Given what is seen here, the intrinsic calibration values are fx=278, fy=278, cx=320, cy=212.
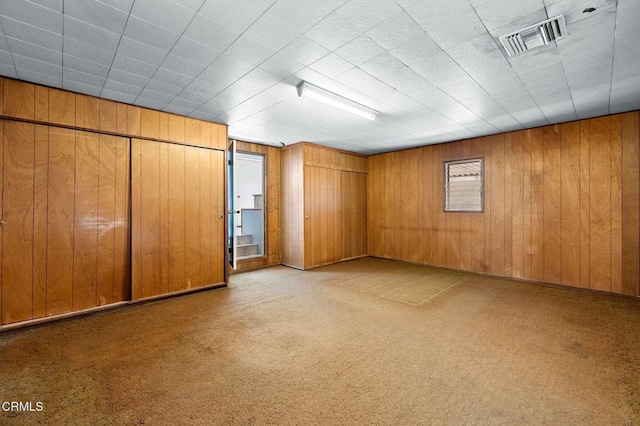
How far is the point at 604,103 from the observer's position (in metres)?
3.49

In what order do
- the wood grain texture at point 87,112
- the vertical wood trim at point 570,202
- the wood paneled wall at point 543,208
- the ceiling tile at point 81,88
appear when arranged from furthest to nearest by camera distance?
the vertical wood trim at point 570,202 → the wood paneled wall at point 543,208 → the wood grain texture at point 87,112 → the ceiling tile at point 81,88

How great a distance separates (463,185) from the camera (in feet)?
17.6

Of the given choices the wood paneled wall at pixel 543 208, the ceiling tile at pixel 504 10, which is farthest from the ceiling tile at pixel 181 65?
the wood paneled wall at pixel 543 208

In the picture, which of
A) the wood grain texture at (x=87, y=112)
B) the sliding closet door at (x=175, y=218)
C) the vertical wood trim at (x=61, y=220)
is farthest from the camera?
the sliding closet door at (x=175, y=218)

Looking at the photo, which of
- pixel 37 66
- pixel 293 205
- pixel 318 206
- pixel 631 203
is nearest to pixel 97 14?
pixel 37 66

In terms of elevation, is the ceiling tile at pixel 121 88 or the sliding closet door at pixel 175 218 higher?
the ceiling tile at pixel 121 88

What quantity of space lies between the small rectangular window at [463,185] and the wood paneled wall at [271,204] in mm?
3438

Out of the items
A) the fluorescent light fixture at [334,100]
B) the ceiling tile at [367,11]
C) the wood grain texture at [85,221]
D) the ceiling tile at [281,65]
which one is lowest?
the wood grain texture at [85,221]

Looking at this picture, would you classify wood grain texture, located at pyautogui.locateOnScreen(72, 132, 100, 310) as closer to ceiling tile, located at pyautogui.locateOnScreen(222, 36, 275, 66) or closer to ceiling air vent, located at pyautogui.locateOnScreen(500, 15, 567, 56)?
ceiling tile, located at pyautogui.locateOnScreen(222, 36, 275, 66)

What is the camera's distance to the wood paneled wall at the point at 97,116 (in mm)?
2816

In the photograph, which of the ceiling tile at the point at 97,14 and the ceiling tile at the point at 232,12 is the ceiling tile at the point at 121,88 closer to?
the ceiling tile at the point at 97,14

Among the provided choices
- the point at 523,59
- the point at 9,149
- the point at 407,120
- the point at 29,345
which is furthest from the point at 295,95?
the point at 29,345

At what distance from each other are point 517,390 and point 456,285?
2.59 meters

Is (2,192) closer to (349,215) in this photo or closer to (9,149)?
(9,149)
